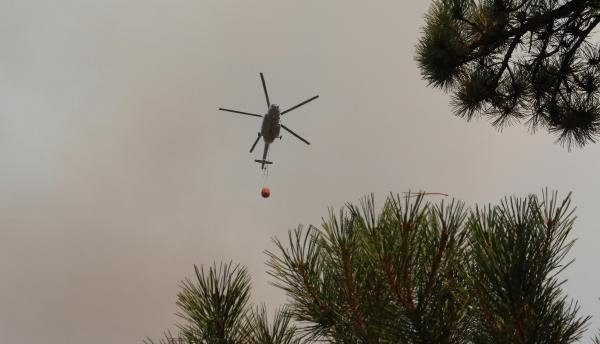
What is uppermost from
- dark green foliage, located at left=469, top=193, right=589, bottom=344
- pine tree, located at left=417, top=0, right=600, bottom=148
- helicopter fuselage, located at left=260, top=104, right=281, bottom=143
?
helicopter fuselage, located at left=260, top=104, right=281, bottom=143

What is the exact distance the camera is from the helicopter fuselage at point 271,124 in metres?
11.8

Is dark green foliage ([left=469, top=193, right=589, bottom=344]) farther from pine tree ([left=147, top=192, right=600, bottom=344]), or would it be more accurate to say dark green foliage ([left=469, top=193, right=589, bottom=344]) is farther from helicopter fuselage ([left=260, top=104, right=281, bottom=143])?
helicopter fuselage ([left=260, top=104, right=281, bottom=143])

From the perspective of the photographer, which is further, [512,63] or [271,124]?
[271,124]

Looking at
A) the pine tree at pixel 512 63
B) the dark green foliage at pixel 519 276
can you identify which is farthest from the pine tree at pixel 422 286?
the pine tree at pixel 512 63

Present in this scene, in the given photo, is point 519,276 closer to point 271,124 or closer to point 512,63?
point 512,63

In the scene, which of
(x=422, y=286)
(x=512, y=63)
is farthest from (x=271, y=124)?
(x=422, y=286)

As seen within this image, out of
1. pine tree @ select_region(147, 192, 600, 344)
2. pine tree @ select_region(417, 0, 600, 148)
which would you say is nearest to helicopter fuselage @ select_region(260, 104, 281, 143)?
pine tree @ select_region(417, 0, 600, 148)

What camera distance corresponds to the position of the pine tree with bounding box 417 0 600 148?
5820 mm

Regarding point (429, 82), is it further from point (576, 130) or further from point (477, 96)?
point (576, 130)

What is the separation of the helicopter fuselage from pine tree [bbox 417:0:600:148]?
5.58m

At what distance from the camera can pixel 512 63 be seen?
6.29 m

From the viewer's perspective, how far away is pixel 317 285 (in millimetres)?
2383

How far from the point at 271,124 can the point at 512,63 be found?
21.8 ft

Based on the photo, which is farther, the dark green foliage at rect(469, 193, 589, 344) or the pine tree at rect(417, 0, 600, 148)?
the pine tree at rect(417, 0, 600, 148)
